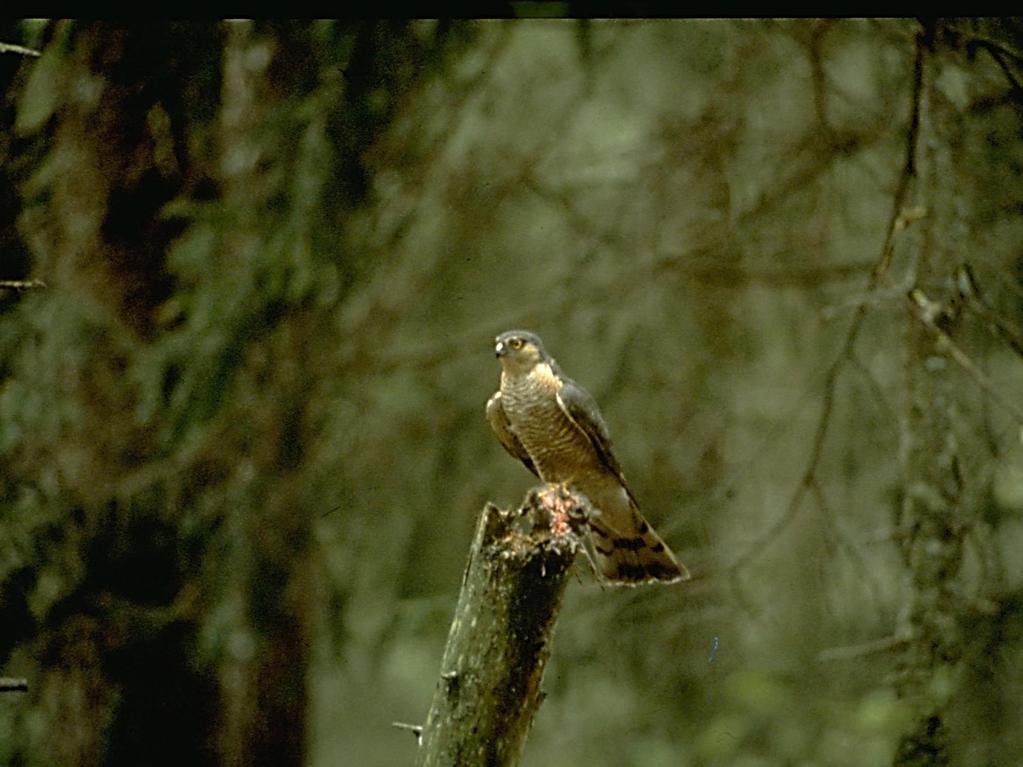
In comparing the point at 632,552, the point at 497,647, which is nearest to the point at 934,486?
the point at 632,552

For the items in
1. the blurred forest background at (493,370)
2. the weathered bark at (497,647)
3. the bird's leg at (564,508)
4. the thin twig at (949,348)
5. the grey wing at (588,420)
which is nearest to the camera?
the weathered bark at (497,647)

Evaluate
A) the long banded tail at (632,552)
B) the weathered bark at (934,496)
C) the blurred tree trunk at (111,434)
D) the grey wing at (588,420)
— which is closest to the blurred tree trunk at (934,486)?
the weathered bark at (934,496)

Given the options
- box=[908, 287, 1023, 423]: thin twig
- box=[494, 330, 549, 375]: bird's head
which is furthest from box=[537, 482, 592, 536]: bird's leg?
box=[908, 287, 1023, 423]: thin twig

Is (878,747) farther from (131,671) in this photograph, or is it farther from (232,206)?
(232,206)

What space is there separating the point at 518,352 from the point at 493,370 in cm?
77

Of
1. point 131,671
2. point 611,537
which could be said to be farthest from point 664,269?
point 131,671

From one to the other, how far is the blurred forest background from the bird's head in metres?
0.60

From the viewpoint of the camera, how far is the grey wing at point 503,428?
212cm

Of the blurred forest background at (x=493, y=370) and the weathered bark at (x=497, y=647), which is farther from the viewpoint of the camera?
the blurred forest background at (x=493, y=370)

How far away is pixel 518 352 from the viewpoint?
2.06 metres

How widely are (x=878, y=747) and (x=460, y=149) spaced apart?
1672 mm

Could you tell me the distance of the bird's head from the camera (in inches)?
80.7

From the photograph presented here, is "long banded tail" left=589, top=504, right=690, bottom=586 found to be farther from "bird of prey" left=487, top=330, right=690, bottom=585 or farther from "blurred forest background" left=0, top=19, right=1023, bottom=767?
"blurred forest background" left=0, top=19, right=1023, bottom=767

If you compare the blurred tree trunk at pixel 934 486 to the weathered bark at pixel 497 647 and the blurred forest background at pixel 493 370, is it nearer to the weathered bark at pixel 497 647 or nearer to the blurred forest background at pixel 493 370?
the blurred forest background at pixel 493 370
